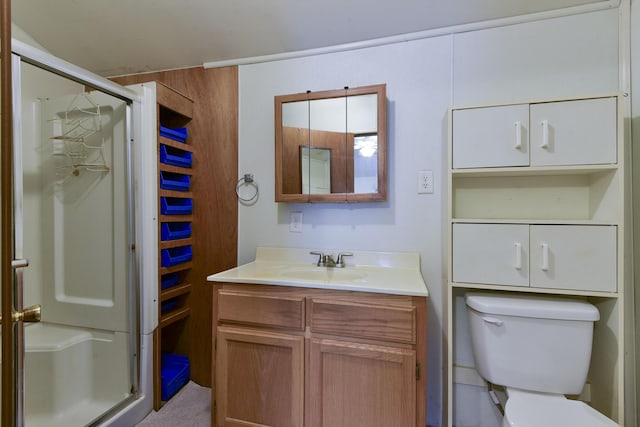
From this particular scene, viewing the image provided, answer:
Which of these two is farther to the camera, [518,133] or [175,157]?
[175,157]

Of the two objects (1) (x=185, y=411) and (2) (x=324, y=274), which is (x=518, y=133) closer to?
(2) (x=324, y=274)

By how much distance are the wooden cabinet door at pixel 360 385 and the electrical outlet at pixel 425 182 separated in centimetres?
81

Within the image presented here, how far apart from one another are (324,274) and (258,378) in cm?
54

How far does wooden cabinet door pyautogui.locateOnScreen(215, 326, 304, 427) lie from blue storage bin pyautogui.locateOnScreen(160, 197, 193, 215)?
2.55ft

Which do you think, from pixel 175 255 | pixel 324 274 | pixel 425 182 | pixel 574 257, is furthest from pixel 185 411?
pixel 574 257

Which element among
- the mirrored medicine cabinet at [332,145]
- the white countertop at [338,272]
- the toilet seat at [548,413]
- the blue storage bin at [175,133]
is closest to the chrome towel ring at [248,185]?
the mirrored medicine cabinet at [332,145]

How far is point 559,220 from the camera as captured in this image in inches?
50.1

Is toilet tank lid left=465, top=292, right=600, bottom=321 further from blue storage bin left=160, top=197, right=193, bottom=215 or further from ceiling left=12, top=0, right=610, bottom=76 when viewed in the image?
blue storage bin left=160, top=197, right=193, bottom=215

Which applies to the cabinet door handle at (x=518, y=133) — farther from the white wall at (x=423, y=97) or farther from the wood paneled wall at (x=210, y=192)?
the wood paneled wall at (x=210, y=192)

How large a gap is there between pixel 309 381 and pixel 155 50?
2.02m

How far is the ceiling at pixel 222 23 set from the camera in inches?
56.2

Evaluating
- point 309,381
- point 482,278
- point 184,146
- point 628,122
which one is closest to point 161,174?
point 184,146

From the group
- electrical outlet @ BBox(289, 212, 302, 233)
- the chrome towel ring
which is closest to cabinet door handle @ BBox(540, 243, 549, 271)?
electrical outlet @ BBox(289, 212, 302, 233)

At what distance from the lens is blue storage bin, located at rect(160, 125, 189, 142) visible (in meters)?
1.70
